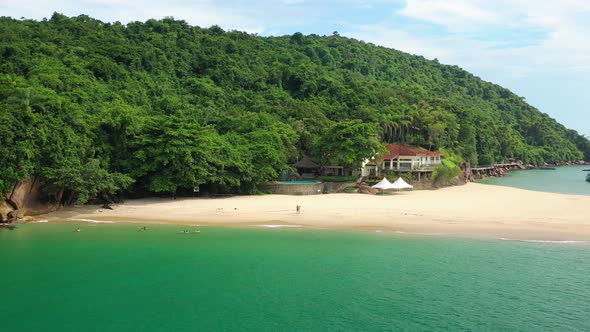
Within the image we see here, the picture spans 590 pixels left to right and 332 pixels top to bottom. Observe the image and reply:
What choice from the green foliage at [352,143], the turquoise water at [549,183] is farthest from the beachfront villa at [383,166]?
the turquoise water at [549,183]

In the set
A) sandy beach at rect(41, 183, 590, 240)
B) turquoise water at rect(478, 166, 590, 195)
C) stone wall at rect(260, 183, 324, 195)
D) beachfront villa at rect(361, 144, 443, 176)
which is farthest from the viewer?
turquoise water at rect(478, 166, 590, 195)

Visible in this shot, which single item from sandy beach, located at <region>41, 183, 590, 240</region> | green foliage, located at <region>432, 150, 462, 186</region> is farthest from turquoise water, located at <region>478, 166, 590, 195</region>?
sandy beach, located at <region>41, 183, 590, 240</region>

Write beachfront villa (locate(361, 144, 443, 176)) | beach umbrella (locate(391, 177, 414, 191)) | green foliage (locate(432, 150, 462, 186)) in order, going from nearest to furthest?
beach umbrella (locate(391, 177, 414, 191))
beachfront villa (locate(361, 144, 443, 176))
green foliage (locate(432, 150, 462, 186))

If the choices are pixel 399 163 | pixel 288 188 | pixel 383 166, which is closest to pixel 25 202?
pixel 288 188

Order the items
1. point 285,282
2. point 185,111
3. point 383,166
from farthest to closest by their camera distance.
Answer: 1. point 383,166
2. point 185,111
3. point 285,282

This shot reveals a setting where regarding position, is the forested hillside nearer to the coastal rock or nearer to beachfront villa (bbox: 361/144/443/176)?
the coastal rock

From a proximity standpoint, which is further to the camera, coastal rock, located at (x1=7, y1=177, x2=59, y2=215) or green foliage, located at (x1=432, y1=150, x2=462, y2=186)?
green foliage, located at (x1=432, y1=150, x2=462, y2=186)

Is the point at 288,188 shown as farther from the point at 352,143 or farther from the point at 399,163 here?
the point at 399,163

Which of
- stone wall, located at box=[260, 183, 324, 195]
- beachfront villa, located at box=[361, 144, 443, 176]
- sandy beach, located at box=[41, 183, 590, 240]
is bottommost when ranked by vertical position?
sandy beach, located at box=[41, 183, 590, 240]
